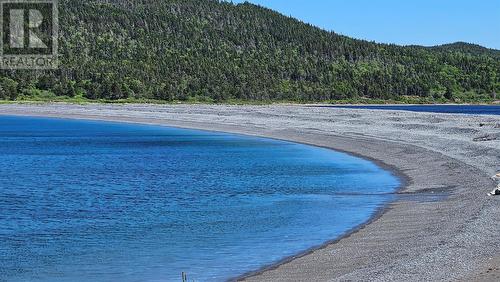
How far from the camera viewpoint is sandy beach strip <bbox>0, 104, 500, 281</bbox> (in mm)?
14835

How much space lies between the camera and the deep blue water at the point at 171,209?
1714cm

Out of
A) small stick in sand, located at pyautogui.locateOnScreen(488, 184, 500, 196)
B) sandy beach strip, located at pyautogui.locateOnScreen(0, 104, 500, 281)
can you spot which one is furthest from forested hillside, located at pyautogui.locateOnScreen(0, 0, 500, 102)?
small stick in sand, located at pyautogui.locateOnScreen(488, 184, 500, 196)

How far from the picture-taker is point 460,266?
14.3 metres

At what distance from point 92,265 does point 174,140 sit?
4597 cm

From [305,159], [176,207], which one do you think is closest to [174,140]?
[305,159]

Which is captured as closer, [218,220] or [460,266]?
[460,266]

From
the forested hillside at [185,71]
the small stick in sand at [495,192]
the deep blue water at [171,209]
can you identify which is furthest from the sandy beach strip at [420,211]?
the forested hillside at [185,71]

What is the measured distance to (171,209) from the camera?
24969 mm

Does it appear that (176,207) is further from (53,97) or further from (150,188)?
(53,97)

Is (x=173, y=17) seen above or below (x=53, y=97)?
above

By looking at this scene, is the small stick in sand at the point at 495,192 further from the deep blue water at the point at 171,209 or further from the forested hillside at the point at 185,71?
the forested hillside at the point at 185,71

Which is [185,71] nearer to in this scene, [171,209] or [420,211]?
[171,209]

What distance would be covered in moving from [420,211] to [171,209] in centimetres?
720

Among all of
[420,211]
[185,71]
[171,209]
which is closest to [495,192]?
[420,211]
